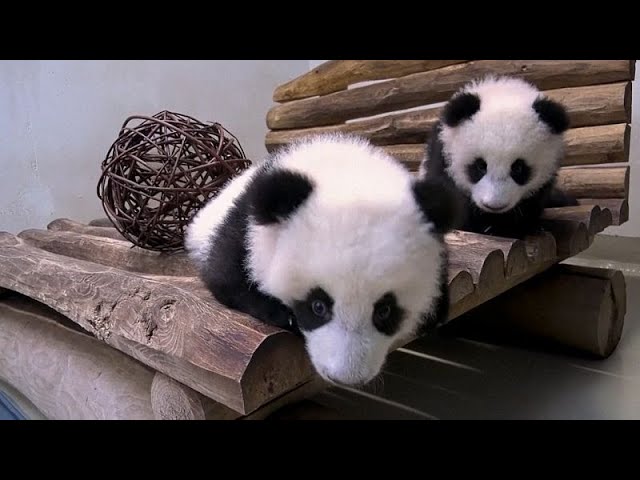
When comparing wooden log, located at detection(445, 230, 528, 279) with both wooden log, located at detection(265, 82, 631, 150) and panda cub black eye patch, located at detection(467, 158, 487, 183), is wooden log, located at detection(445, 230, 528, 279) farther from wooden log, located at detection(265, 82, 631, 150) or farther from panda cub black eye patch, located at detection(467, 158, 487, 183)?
wooden log, located at detection(265, 82, 631, 150)

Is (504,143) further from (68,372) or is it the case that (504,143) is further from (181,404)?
(68,372)

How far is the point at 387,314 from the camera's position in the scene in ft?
3.19

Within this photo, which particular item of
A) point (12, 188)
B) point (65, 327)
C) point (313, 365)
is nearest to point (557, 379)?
point (313, 365)

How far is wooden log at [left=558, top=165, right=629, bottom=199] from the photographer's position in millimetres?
2186

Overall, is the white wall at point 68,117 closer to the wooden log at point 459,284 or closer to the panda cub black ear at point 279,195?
the panda cub black ear at point 279,195

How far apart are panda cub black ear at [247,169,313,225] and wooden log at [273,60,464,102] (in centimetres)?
194

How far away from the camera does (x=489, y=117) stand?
1748 millimetres

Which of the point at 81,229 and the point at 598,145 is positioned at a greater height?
the point at 598,145

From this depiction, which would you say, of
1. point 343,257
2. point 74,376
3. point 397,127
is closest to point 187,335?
point 343,257

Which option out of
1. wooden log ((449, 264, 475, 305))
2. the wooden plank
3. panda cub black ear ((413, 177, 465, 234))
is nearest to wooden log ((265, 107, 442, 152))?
the wooden plank

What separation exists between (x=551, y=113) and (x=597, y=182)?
2.19ft

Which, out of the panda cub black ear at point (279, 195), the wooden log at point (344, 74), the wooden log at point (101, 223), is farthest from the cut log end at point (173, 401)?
the wooden log at point (344, 74)

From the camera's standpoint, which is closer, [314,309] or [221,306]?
[314,309]
